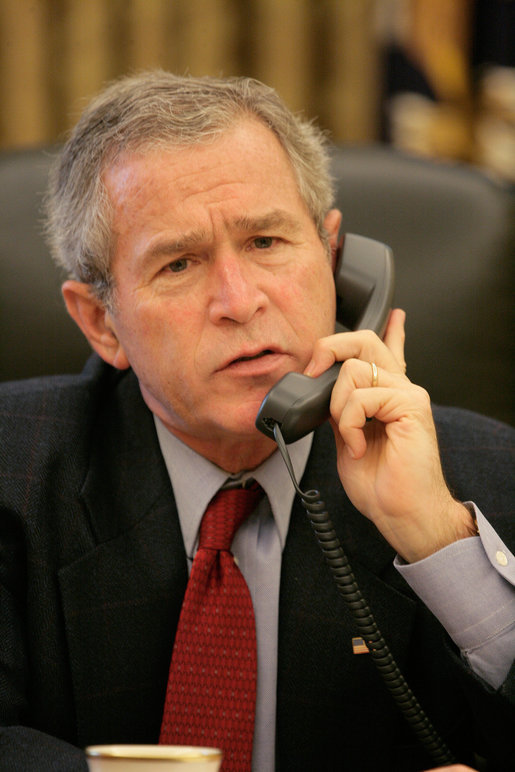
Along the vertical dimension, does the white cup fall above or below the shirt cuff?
above

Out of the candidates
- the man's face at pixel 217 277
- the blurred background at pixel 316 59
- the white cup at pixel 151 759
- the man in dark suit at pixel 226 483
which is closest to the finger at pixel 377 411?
the man in dark suit at pixel 226 483

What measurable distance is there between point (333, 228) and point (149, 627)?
69 cm

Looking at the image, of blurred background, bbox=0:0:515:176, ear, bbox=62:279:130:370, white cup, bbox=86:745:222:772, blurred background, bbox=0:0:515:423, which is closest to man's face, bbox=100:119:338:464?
ear, bbox=62:279:130:370

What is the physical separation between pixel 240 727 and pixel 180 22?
191 centimetres

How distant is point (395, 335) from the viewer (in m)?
1.39

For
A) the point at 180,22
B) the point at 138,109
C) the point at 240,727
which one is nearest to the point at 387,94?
the point at 180,22

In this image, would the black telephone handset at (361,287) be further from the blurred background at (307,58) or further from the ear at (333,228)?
the blurred background at (307,58)

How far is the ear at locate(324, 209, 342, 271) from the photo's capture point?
145 cm

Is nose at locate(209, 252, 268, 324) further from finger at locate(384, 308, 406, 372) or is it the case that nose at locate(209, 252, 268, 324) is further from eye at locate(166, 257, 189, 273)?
finger at locate(384, 308, 406, 372)

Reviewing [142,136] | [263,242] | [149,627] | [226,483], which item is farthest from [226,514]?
[142,136]

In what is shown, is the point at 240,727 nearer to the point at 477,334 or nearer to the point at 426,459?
the point at 426,459

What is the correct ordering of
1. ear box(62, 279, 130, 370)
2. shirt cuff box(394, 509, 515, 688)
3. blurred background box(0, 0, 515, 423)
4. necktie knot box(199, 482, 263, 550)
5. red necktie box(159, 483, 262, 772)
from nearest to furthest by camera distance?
1. shirt cuff box(394, 509, 515, 688)
2. red necktie box(159, 483, 262, 772)
3. necktie knot box(199, 482, 263, 550)
4. ear box(62, 279, 130, 370)
5. blurred background box(0, 0, 515, 423)

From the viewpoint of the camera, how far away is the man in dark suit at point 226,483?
3.95 ft

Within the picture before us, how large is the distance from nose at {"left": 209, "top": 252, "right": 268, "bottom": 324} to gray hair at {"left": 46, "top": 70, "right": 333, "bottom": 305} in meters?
0.18
